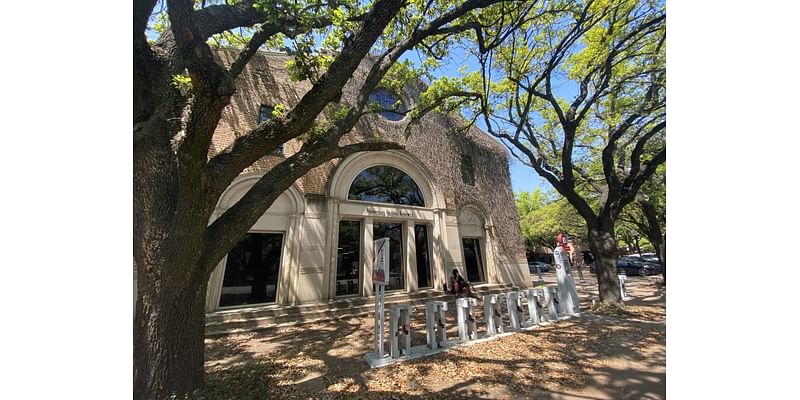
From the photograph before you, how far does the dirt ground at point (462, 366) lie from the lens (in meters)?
4.27

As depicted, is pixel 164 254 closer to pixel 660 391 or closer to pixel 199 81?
pixel 199 81

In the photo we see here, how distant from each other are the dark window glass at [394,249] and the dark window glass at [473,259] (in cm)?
395

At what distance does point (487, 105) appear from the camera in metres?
10.1

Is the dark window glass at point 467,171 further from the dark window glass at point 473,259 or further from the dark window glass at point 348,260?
the dark window glass at point 348,260

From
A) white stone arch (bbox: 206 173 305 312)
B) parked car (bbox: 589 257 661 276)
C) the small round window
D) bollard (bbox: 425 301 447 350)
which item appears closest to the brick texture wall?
white stone arch (bbox: 206 173 305 312)

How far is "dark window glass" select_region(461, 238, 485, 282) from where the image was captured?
49.5 ft

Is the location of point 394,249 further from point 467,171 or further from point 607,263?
point 607,263

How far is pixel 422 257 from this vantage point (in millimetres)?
13180

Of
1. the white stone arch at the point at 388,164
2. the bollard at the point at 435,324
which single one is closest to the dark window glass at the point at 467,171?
the white stone arch at the point at 388,164

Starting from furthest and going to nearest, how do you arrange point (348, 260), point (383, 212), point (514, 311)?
1. point (383, 212)
2. point (348, 260)
3. point (514, 311)

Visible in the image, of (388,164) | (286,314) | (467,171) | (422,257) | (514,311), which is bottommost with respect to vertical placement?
(286,314)

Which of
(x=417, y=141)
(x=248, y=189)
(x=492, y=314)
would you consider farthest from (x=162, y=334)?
(x=417, y=141)

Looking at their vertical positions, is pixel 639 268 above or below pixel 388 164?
below

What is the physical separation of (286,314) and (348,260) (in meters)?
2.87
